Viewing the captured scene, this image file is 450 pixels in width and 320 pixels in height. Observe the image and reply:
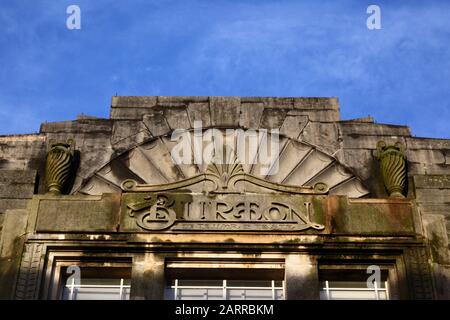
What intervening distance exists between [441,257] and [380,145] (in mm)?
3765

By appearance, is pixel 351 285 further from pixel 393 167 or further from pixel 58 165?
pixel 58 165

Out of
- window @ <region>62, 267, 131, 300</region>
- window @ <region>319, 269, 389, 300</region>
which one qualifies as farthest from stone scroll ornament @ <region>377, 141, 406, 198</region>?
window @ <region>62, 267, 131, 300</region>

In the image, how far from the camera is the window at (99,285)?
19703 mm

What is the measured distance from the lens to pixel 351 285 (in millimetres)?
20031

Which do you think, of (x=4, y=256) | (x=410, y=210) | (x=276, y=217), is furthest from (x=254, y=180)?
(x=4, y=256)

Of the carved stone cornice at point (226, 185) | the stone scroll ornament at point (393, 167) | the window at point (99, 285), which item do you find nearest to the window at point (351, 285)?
the carved stone cornice at point (226, 185)

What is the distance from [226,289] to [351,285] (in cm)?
261

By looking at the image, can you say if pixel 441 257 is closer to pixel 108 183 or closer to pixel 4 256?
pixel 108 183

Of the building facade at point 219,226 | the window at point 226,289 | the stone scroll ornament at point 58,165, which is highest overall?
the stone scroll ornament at point 58,165

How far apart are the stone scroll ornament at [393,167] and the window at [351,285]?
2.21 meters

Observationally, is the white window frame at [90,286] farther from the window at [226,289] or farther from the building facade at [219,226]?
the window at [226,289]

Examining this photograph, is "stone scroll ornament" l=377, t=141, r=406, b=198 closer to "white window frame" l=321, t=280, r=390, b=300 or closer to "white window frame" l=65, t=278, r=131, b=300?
"white window frame" l=321, t=280, r=390, b=300
